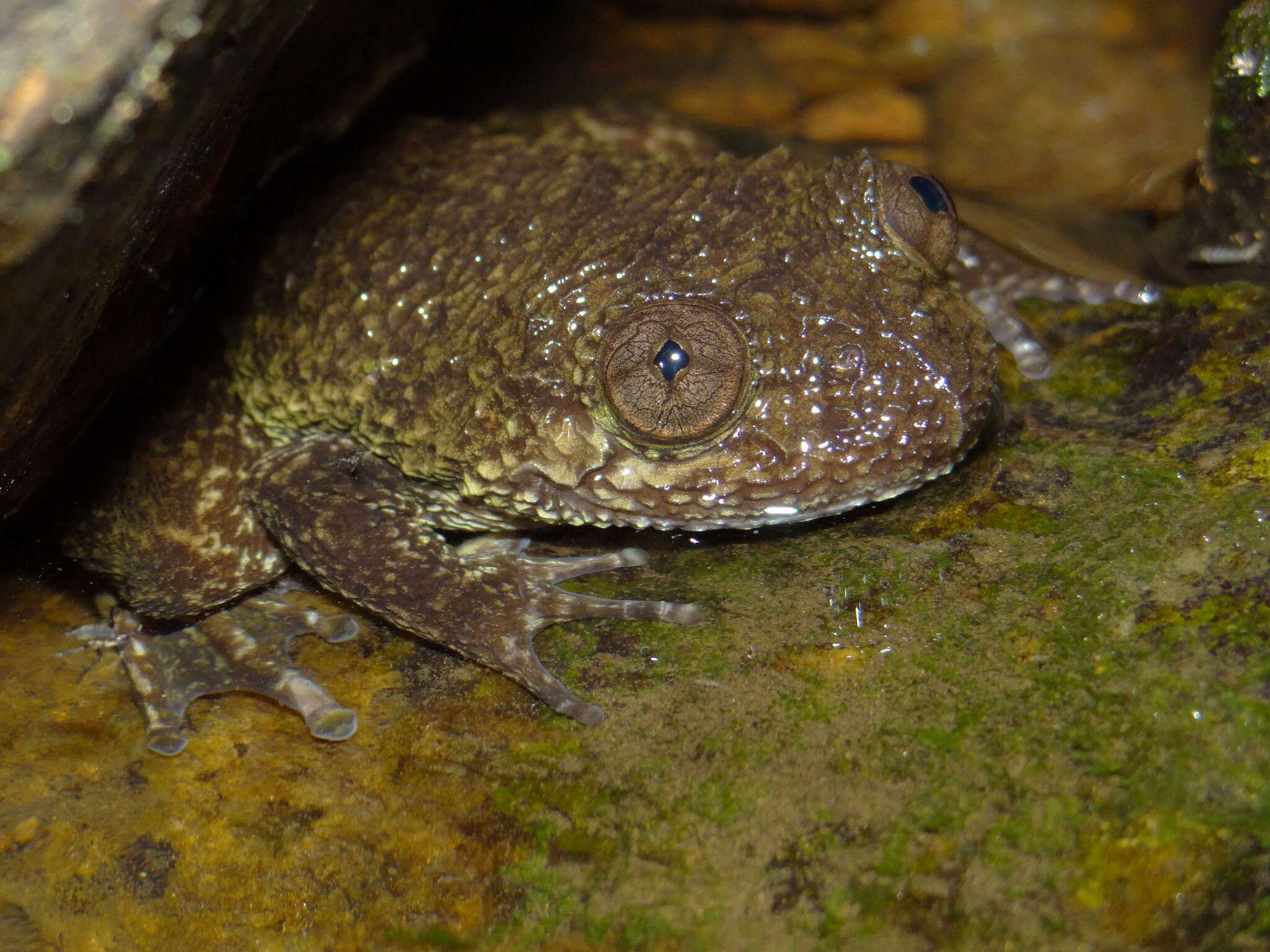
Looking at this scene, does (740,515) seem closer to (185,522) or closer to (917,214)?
(917,214)

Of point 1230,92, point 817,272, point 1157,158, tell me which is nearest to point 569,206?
point 817,272

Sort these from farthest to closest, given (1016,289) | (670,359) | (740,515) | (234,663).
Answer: (1016,289), (234,663), (740,515), (670,359)

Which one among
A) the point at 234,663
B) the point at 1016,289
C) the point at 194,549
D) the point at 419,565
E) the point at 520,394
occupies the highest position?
the point at 520,394

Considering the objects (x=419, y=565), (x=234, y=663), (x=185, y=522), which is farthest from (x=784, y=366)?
(x=185, y=522)

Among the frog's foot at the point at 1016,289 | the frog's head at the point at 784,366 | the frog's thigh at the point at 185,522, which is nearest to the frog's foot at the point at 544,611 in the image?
the frog's head at the point at 784,366

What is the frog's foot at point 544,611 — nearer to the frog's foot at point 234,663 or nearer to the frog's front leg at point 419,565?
the frog's front leg at point 419,565

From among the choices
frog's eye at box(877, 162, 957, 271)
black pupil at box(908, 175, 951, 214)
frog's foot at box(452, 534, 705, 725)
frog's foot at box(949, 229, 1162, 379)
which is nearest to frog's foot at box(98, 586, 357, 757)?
frog's foot at box(452, 534, 705, 725)

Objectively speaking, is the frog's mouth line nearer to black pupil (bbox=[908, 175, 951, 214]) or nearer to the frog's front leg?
the frog's front leg
